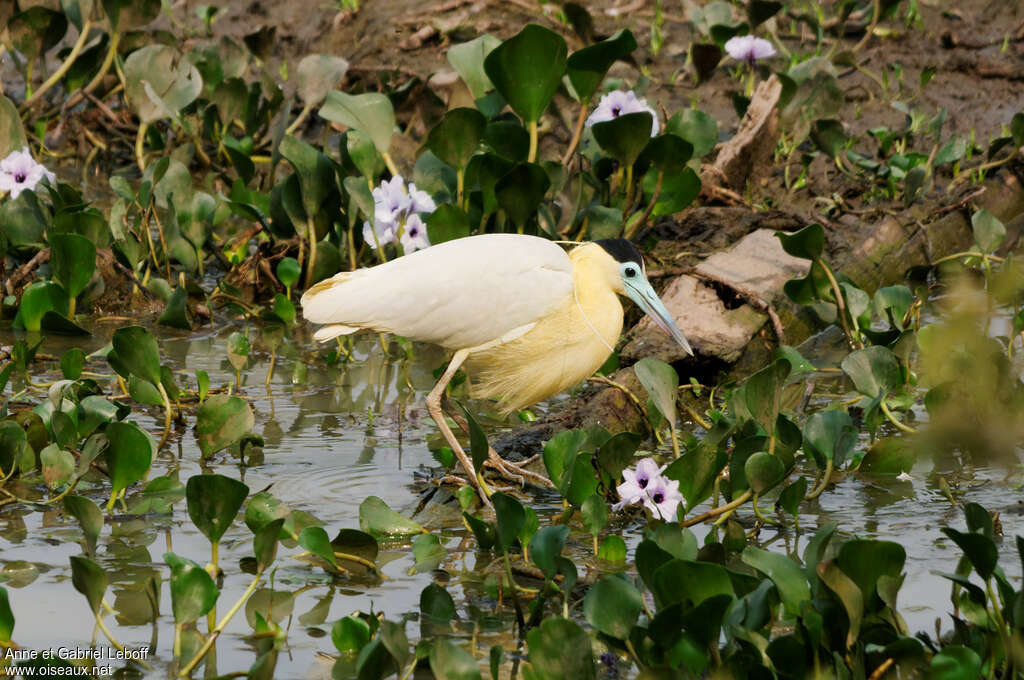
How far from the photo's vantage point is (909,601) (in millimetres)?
3607

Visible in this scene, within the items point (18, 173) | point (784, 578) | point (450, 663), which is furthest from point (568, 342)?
point (18, 173)

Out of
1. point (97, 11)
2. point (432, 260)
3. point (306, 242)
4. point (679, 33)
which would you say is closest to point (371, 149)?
point (306, 242)

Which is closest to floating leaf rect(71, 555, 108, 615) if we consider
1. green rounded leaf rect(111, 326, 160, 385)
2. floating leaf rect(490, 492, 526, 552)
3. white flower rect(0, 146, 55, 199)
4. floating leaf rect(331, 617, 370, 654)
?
floating leaf rect(331, 617, 370, 654)

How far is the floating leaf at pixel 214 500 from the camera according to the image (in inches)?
127

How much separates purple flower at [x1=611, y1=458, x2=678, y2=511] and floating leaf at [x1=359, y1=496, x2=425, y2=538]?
2.05ft

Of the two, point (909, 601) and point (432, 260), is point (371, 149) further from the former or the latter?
point (909, 601)

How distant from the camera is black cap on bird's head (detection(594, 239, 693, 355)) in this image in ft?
15.1

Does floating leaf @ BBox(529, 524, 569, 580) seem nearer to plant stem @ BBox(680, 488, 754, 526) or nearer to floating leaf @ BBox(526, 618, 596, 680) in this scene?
floating leaf @ BBox(526, 618, 596, 680)

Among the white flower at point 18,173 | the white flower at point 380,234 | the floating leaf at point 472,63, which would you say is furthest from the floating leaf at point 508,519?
the white flower at point 18,173

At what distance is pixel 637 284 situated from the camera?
15.2 feet

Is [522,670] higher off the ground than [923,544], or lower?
higher

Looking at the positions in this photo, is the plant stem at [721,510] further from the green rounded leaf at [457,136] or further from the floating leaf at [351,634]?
the green rounded leaf at [457,136]

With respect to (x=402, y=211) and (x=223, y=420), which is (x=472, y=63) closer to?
(x=402, y=211)

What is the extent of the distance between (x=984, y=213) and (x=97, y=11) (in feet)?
16.2
